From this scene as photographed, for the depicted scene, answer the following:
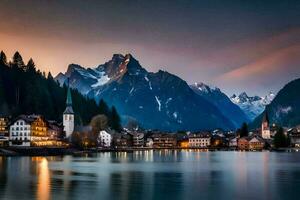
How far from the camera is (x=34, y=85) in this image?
575 feet

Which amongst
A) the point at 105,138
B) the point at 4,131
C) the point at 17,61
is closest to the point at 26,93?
the point at 17,61

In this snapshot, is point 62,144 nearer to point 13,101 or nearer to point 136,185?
point 13,101

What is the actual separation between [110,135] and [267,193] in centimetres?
15369

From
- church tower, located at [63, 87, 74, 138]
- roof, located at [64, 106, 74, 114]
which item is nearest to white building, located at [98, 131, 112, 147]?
church tower, located at [63, 87, 74, 138]

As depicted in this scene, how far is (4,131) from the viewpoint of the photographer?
150000mm

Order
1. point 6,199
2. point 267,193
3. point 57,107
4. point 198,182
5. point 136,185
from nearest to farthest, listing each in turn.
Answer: point 6,199
point 267,193
point 136,185
point 198,182
point 57,107

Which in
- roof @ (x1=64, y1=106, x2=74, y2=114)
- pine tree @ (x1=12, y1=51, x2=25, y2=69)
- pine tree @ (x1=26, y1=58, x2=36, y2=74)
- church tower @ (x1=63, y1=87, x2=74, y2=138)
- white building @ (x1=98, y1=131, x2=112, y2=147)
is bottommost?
white building @ (x1=98, y1=131, x2=112, y2=147)

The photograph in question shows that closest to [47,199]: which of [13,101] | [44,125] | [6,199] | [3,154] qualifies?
[6,199]

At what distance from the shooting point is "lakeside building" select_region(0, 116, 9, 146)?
14375cm

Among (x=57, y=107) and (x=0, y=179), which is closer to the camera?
(x=0, y=179)

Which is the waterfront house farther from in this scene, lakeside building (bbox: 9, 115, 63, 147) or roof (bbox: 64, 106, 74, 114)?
roof (bbox: 64, 106, 74, 114)

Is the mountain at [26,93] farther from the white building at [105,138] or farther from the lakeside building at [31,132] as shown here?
the lakeside building at [31,132]

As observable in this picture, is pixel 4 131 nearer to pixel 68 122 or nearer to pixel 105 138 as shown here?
pixel 68 122

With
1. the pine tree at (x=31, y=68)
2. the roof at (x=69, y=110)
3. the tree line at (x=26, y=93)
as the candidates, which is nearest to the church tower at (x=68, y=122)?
the roof at (x=69, y=110)
